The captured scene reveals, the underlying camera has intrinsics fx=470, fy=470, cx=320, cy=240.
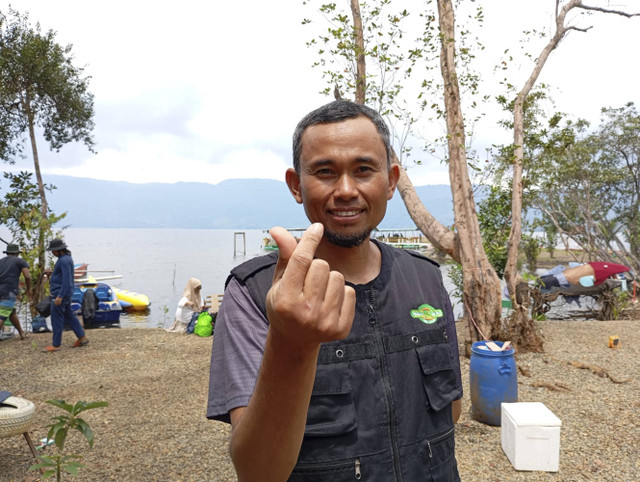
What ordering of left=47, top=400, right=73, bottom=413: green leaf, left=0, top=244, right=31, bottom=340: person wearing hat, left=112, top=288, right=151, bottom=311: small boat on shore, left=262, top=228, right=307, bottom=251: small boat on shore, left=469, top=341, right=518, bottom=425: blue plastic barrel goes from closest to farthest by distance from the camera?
left=262, top=228, right=307, bottom=251: small boat on shore, left=47, top=400, right=73, bottom=413: green leaf, left=469, top=341, right=518, bottom=425: blue plastic barrel, left=0, top=244, right=31, bottom=340: person wearing hat, left=112, top=288, right=151, bottom=311: small boat on shore

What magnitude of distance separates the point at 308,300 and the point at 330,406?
2.13 ft

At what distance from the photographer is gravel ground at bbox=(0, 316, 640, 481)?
4.99 m

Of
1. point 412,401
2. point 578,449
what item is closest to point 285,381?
point 412,401

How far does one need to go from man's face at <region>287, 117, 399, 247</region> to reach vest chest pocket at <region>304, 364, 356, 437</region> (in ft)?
1.41

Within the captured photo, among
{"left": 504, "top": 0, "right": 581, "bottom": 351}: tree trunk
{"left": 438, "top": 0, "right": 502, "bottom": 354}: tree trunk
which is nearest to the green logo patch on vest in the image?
{"left": 438, "top": 0, "right": 502, "bottom": 354}: tree trunk

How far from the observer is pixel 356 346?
1501 millimetres

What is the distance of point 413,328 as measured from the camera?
5.24ft

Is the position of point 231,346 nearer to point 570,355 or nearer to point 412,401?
point 412,401

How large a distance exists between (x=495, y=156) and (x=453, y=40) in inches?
95.7

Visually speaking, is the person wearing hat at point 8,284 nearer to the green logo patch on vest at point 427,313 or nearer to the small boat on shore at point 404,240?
the green logo patch on vest at point 427,313

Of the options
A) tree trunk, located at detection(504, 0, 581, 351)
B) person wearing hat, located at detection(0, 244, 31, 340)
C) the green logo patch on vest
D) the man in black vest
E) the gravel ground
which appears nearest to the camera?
the man in black vest

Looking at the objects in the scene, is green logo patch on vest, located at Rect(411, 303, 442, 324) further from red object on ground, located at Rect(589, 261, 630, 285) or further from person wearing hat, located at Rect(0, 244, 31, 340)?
red object on ground, located at Rect(589, 261, 630, 285)

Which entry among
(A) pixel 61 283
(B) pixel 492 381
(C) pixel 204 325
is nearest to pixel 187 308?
(C) pixel 204 325

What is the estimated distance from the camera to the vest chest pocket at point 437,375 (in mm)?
1560
